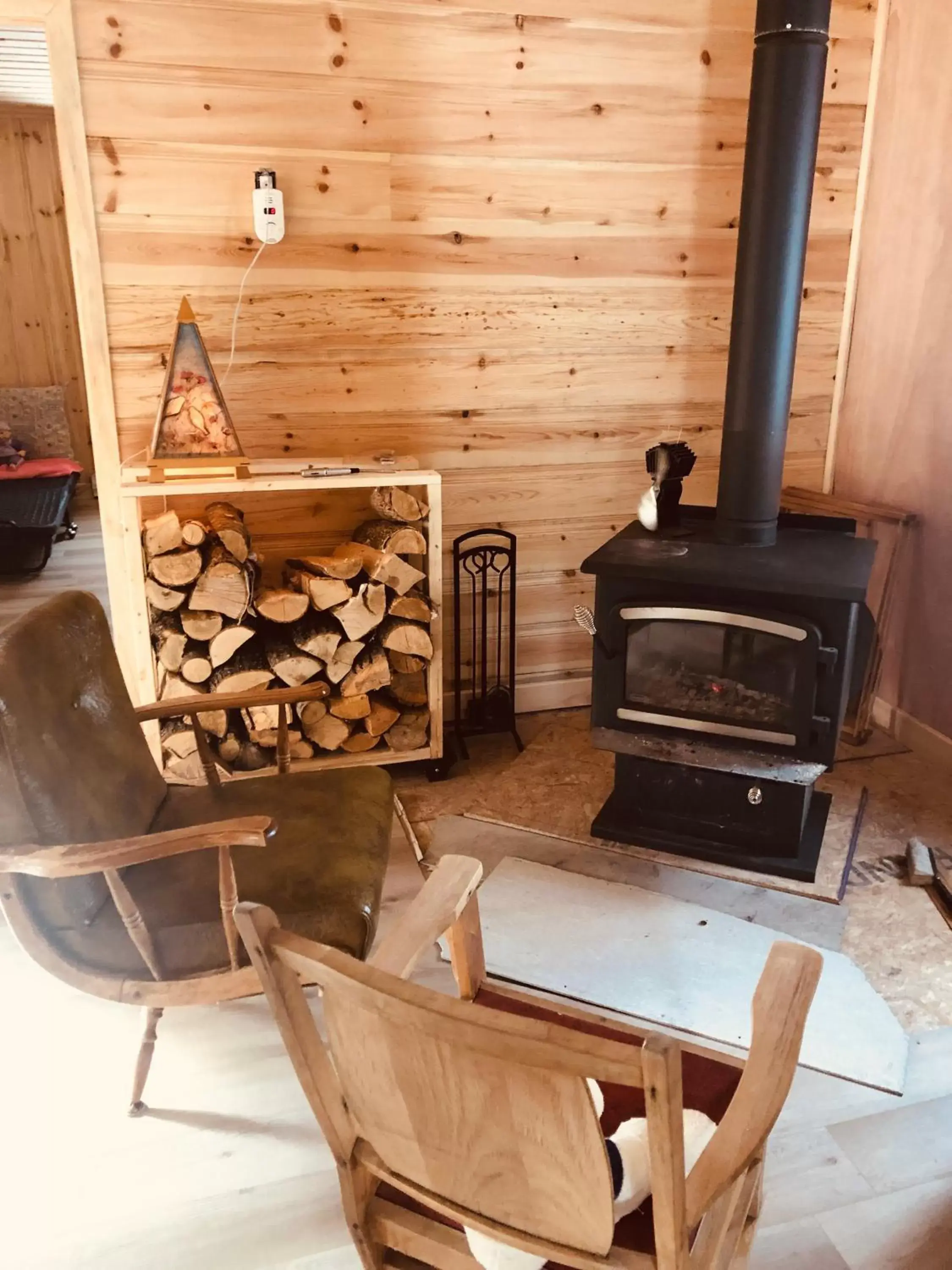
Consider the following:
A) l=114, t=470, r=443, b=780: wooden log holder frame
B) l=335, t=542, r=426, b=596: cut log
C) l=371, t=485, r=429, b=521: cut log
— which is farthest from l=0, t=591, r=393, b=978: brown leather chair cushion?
l=371, t=485, r=429, b=521: cut log

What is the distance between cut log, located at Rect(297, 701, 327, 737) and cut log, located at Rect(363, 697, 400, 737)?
0.13 metres

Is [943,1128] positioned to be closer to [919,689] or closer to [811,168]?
[919,689]

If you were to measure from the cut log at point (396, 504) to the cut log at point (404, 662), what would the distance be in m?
0.39

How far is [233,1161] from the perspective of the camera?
1720 millimetres

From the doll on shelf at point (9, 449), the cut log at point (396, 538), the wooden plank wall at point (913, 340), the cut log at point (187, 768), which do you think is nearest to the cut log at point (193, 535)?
the cut log at point (396, 538)

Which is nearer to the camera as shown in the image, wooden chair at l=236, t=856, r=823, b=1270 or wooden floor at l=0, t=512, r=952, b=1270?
wooden chair at l=236, t=856, r=823, b=1270

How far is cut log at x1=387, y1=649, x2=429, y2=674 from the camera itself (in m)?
2.88

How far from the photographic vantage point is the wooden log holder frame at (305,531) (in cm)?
260

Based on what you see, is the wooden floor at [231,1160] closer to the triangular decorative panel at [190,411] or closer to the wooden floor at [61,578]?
the triangular decorative panel at [190,411]

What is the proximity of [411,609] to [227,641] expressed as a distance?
1.70 feet

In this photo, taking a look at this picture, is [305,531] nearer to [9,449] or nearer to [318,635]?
[318,635]

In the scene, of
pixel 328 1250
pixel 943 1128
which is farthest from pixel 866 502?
pixel 328 1250

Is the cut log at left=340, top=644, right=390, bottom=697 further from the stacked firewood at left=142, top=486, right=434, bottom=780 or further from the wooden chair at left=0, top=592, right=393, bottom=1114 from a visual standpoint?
the wooden chair at left=0, top=592, right=393, bottom=1114

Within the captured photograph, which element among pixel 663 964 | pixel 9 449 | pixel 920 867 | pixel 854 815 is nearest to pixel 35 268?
pixel 9 449
